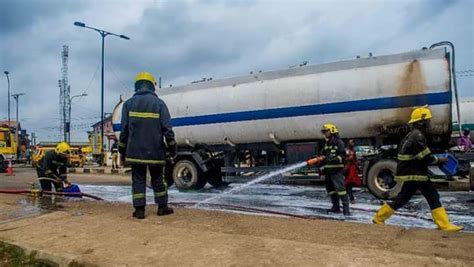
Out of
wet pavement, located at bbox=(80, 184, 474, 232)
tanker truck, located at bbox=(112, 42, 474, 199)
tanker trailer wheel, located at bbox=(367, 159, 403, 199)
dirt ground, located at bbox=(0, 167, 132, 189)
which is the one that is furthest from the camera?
dirt ground, located at bbox=(0, 167, 132, 189)

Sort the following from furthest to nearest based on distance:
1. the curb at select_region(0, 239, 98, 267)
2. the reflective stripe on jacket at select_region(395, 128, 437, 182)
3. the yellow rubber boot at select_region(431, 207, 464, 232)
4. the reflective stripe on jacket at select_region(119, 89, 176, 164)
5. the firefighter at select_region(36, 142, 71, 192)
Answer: the firefighter at select_region(36, 142, 71, 192) → the reflective stripe on jacket at select_region(395, 128, 437, 182) → the reflective stripe on jacket at select_region(119, 89, 176, 164) → the yellow rubber boot at select_region(431, 207, 464, 232) → the curb at select_region(0, 239, 98, 267)

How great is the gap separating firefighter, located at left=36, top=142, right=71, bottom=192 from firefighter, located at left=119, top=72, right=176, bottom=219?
3834mm

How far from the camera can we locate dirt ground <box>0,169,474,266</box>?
381 cm

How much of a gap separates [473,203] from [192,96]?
727cm

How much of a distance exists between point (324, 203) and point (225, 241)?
5.21 metres

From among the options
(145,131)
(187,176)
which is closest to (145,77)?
(145,131)

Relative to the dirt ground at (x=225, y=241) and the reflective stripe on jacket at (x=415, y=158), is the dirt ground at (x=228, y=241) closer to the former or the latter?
the dirt ground at (x=225, y=241)

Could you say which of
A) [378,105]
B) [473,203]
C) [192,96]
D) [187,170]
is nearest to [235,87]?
[192,96]

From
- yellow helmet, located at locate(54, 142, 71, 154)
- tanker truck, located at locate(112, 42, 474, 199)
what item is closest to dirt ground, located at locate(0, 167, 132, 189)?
tanker truck, located at locate(112, 42, 474, 199)

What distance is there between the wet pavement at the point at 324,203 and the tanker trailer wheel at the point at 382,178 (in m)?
0.23

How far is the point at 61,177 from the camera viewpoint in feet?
30.8

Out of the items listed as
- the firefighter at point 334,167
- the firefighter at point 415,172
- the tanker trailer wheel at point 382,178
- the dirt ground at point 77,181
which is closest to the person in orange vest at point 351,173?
the tanker trailer wheel at point 382,178

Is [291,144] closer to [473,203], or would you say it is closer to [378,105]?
[378,105]

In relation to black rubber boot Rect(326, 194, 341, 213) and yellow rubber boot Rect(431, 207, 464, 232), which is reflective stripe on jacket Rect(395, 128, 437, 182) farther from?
black rubber boot Rect(326, 194, 341, 213)
